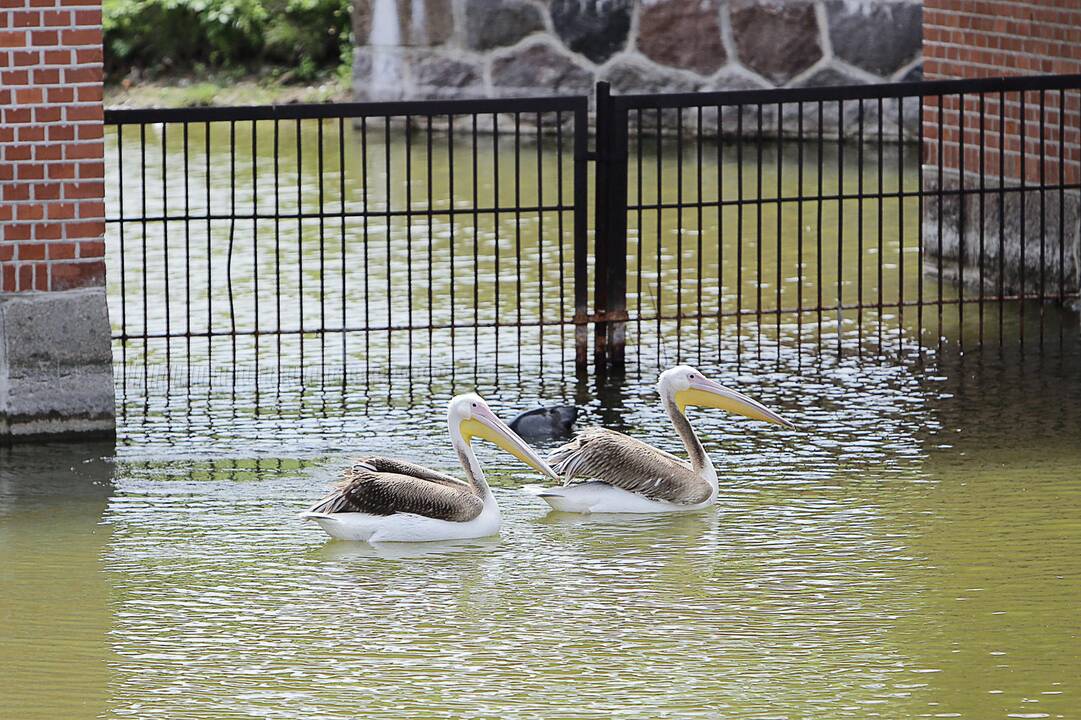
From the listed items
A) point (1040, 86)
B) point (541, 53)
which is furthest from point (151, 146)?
point (1040, 86)

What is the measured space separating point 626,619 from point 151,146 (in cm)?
1502

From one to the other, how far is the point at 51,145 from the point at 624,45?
1236 cm

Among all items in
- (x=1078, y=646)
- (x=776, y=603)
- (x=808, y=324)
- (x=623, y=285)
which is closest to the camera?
(x=1078, y=646)

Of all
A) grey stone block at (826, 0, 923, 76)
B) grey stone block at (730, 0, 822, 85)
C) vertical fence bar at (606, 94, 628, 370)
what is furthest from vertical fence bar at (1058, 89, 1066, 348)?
grey stone block at (730, 0, 822, 85)

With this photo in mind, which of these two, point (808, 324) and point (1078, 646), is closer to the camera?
point (1078, 646)

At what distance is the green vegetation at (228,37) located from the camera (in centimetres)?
2533

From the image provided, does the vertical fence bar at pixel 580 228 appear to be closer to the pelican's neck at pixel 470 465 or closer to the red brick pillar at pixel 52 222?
the red brick pillar at pixel 52 222

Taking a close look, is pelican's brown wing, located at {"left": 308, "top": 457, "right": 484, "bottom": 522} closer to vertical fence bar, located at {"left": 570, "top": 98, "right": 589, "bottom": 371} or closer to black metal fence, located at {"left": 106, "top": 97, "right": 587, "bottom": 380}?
black metal fence, located at {"left": 106, "top": 97, "right": 587, "bottom": 380}

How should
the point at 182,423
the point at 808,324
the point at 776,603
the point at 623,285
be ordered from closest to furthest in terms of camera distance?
the point at 776,603
the point at 182,423
the point at 623,285
the point at 808,324

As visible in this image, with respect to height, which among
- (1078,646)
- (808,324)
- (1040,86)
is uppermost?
(1040,86)

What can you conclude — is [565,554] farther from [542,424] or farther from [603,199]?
[603,199]

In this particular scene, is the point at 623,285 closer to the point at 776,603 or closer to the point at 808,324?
Answer: the point at 808,324

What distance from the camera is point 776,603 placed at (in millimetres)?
7512

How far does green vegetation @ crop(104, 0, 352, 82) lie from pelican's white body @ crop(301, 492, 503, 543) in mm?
17101
